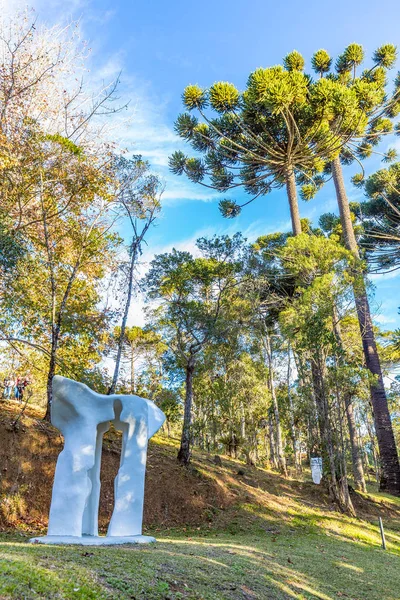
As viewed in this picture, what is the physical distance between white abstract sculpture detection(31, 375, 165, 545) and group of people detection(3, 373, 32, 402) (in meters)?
6.05

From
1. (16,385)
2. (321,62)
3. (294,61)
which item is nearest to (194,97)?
(294,61)

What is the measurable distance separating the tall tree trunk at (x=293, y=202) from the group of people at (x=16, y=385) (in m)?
11.7

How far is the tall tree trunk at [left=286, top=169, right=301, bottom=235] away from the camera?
17700 millimetres

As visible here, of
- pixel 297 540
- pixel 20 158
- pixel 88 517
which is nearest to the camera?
pixel 88 517

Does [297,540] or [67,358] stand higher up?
[67,358]

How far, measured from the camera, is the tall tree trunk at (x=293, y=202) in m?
17.7

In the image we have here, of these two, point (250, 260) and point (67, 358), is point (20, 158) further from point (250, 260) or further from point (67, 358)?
point (250, 260)

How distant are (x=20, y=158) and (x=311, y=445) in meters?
12.4

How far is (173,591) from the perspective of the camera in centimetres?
346

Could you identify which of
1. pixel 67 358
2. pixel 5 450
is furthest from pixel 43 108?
pixel 5 450

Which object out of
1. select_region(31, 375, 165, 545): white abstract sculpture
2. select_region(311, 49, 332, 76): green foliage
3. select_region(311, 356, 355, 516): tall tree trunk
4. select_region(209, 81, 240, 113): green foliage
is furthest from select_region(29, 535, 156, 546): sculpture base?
select_region(311, 49, 332, 76): green foliage

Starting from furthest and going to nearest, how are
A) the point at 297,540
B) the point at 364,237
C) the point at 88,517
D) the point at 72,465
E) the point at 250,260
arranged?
1. the point at 364,237
2. the point at 250,260
3. the point at 297,540
4. the point at 88,517
5. the point at 72,465

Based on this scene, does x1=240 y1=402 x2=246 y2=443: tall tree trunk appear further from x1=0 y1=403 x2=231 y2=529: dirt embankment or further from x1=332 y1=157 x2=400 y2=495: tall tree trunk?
x1=0 y1=403 x2=231 y2=529: dirt embankment

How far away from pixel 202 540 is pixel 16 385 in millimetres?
8053
